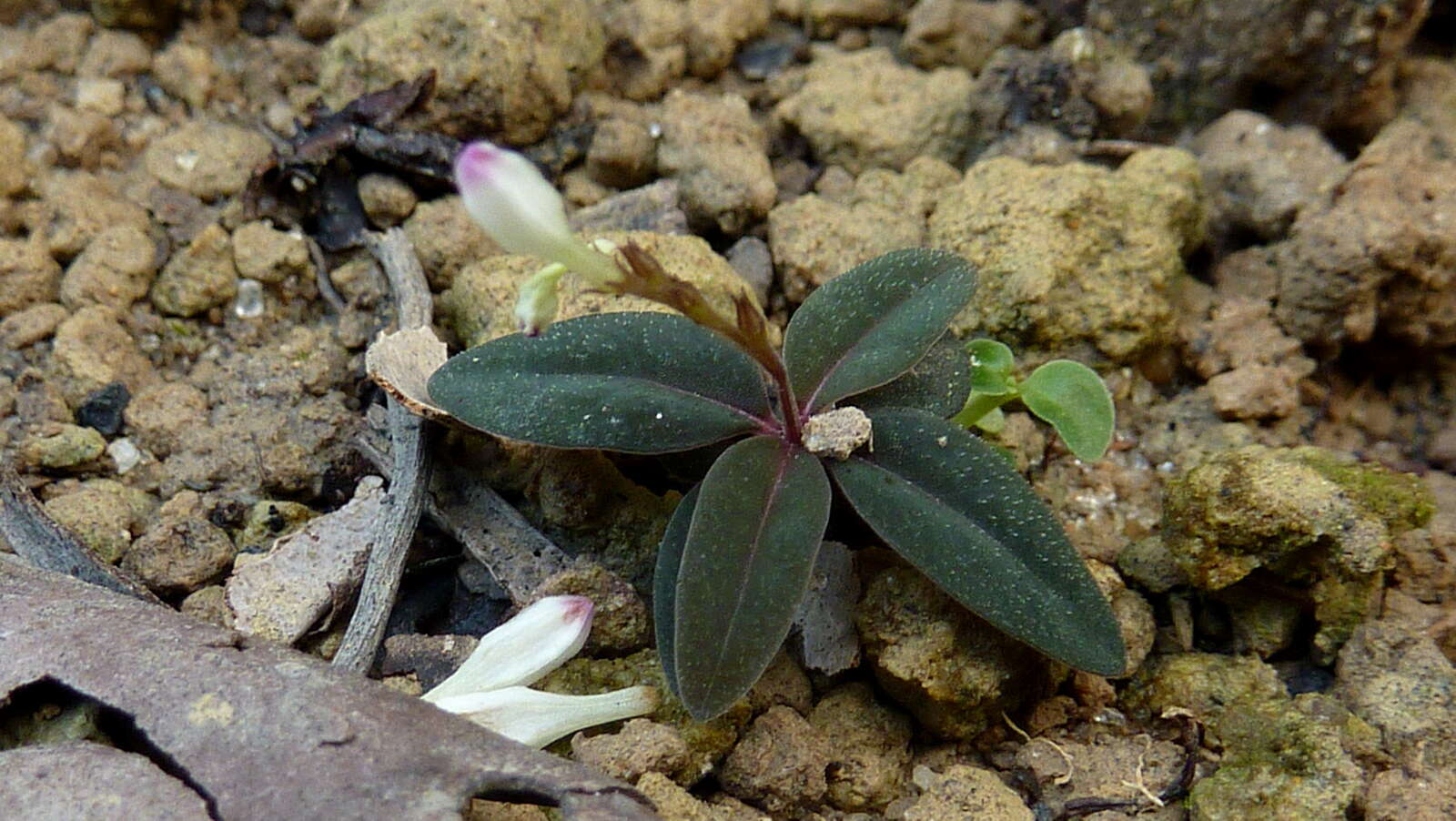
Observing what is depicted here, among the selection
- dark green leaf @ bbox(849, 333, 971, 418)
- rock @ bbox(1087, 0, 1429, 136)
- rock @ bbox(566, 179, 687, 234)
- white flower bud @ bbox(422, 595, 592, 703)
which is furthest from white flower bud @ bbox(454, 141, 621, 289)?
rock @ bbox(1087, 0, 1429, 136)

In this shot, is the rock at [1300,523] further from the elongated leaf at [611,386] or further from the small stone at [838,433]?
the elongated leaf at [611,386]

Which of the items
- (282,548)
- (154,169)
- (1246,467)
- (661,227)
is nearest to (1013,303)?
(1246,467)

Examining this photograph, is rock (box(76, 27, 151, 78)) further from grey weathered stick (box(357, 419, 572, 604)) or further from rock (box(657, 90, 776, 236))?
grey weathered stick (box(357, 419, 572, 604))

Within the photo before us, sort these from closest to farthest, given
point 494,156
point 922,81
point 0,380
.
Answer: point 494,156
point 0,380
point 922,81

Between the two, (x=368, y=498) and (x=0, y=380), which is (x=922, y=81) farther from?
(x=0, y=380)

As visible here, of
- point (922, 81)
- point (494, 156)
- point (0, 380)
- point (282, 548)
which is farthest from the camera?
point (922, 81)

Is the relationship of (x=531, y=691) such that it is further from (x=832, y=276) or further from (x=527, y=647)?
(x=832, y=276)

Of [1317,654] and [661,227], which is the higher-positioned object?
[661,227]
